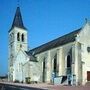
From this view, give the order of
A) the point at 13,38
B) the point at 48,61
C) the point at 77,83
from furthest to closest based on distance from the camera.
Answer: the point at 13,38
the point at 48,61
the point at 77,83

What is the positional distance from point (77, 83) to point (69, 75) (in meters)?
2.36

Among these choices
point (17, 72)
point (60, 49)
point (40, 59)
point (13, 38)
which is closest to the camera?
point (60, 49)

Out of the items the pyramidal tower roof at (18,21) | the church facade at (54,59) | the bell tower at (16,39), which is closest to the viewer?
the church facade at (54,59)

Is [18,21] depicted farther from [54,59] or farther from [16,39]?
[54,59]

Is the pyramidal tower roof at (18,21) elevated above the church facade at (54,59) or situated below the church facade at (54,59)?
above

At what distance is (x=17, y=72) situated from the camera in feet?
197

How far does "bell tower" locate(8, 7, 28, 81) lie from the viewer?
64.9 metres

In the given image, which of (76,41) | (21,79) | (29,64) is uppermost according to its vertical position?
(76,41)

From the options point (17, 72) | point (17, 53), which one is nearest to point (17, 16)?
point (17, 53)

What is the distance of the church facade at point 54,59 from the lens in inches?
1635

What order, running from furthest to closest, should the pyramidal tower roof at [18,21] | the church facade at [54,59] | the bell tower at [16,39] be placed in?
the pyramidal tower roof at [18,21], the bell tower at [16,39], the church facade at [54,59]

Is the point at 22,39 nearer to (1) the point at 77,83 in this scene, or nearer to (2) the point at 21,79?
(2) the point at 21,79

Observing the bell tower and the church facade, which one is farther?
the bell tower

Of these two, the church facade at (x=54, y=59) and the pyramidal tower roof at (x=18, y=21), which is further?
the pyramidal tower roof at (x=18, y=21)
